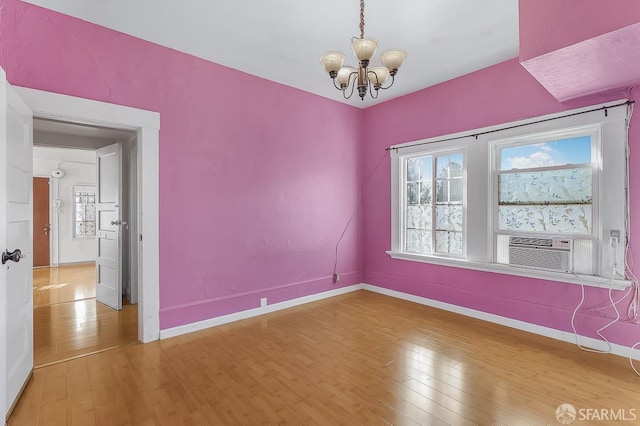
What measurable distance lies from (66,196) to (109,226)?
4595 millimetres

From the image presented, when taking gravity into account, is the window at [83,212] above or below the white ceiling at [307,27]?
below

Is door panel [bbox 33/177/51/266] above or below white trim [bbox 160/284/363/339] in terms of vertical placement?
above

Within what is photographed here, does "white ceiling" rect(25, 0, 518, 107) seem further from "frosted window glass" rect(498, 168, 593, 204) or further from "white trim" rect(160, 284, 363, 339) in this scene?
"white trim" rect(160, 284, 363, 339)

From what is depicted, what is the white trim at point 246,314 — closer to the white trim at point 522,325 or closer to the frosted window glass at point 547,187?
the white trim at point 522,325

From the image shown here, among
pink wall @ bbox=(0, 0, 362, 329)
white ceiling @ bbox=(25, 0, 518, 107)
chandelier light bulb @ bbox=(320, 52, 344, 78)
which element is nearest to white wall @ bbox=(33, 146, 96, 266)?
pink wall @ bbox=(0, 0, 362, 329)

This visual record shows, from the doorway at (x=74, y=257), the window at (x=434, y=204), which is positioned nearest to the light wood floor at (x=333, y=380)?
the doorway at (x=74, y=257)

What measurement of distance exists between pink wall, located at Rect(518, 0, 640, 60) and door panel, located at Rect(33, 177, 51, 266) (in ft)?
31.0

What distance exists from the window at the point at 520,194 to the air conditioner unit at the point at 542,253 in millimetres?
20

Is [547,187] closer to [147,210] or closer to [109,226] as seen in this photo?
[147,210]

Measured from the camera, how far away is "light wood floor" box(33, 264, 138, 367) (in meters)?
2.90

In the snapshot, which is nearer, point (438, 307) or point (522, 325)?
point (522, 325)

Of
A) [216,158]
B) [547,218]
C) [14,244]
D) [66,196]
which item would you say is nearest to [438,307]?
[547,218]

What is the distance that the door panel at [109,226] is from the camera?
13.3ft

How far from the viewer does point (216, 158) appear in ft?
11.7
